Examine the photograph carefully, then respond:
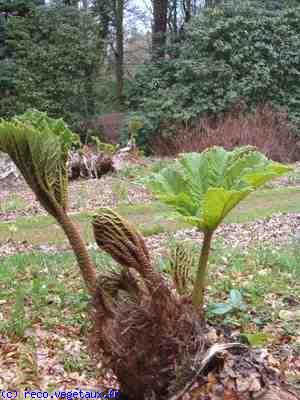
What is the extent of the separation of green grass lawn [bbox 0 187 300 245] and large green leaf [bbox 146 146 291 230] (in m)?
3.48

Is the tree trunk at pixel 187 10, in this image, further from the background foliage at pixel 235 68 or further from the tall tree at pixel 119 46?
the background foliage at pixel 235 68

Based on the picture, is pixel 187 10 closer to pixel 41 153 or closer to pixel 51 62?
pixel 51 62

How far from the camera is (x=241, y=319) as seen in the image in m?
3.53

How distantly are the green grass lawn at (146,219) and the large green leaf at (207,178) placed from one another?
11.4 feet

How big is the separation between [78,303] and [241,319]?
1.09 m

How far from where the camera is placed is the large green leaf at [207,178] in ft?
8.04

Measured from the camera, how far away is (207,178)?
8.77ft

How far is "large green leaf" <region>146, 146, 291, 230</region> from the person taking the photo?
2.45m

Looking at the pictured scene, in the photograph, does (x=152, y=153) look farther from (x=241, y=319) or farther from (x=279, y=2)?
(x=241, y=319)

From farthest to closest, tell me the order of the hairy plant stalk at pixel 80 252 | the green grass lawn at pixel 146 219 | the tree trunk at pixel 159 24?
the tree trunk at pixel 159 24 → the green grass lawn at pixel 146 219 → the hairy plant stalk at pixel 80 252

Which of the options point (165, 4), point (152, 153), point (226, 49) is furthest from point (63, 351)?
point (165, 4)

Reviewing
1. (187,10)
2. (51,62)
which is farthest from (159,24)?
(51,62)

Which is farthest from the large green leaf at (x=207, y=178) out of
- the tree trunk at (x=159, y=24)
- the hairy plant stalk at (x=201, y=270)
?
the tree trunk at (x=159, y=24)

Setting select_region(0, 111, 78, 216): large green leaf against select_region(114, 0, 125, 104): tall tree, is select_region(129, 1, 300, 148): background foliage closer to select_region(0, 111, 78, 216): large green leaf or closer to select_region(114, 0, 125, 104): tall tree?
select_region(114, 0, 125, 104): tall tree
